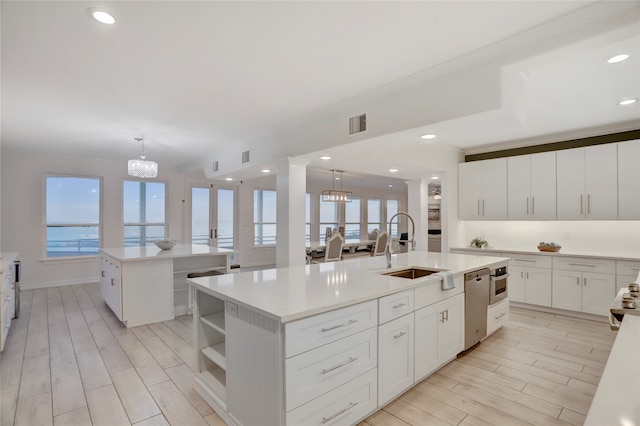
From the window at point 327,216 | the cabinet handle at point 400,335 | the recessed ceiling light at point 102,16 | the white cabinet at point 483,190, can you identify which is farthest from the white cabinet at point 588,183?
the window at point 327,216

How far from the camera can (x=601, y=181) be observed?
402 cm

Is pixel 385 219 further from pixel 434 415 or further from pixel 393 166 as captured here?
pixel 434 415

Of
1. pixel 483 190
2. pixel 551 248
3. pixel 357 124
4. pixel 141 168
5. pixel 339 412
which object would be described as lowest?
pixel 339 412

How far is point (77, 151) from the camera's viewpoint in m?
5.70

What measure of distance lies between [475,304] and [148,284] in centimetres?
368

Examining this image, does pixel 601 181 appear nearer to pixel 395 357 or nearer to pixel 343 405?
pixel 395 357

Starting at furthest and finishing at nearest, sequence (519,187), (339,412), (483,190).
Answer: (483,190)
(519,187)
(339,412)

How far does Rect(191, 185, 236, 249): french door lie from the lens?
24.9ft

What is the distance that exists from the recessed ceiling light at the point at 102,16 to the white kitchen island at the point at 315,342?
172cm

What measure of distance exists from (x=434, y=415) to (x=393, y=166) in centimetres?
332

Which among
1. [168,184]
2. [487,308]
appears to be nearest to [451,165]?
A: [487,308]

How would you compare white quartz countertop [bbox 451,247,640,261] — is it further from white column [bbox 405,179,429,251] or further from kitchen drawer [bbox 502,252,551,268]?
white column [bbox 405,179,429,251]

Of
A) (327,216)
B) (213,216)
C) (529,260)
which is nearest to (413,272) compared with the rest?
(529,260)

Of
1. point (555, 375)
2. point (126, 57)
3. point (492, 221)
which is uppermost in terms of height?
point (126, 57)
